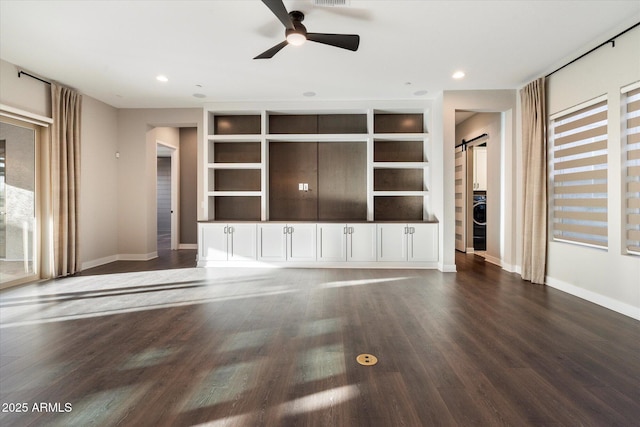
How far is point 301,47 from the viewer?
338cm

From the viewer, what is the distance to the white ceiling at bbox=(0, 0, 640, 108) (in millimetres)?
2697

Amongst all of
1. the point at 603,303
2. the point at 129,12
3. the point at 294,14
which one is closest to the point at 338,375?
the point at 294,14

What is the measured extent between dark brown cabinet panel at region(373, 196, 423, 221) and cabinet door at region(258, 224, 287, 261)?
1744 millimetres

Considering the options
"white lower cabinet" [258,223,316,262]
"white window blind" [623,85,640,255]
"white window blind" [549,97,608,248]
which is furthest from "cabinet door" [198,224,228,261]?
"white window blind" [623,85,640,255]

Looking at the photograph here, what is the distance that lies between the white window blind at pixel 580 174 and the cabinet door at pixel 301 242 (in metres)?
3.49

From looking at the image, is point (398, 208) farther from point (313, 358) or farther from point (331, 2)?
point (313, 358)

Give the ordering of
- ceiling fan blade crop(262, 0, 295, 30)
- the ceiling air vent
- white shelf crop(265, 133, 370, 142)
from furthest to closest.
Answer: white shelf crop(265, 133, 370, 142), the ceiling air vent, ceiling fan blade crop(262, 0, 295, 30)

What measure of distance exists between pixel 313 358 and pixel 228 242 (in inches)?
139

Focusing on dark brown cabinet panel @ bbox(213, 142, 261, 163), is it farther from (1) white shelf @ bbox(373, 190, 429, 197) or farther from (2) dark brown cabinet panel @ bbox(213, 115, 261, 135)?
(1) white shelf @ bbox(373, 190, 429, 197)

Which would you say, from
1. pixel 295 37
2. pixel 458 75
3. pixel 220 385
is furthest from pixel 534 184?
pixel 220 385

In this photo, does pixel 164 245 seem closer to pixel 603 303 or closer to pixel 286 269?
pixel 286 269

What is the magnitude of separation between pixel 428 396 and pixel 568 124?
13.0ft

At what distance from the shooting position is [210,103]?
17.6 feet

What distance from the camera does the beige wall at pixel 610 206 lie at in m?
2.92
